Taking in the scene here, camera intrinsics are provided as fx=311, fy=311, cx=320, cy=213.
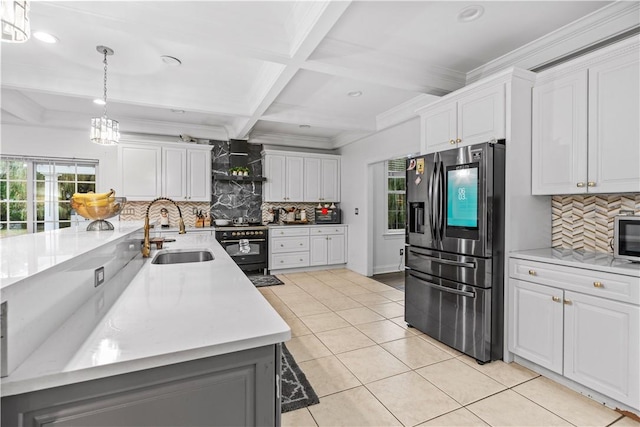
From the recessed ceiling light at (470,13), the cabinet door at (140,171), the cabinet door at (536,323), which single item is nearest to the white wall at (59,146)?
the cabinet door at (140,171)

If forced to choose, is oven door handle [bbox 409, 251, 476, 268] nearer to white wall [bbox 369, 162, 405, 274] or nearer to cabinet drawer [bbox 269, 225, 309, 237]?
white wall [bbox 369, 162, 405, 274]

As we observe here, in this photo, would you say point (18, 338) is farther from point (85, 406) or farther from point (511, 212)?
point (511, 212)

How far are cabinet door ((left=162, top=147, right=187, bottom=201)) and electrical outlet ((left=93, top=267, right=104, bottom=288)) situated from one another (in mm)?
4171

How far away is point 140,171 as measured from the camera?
16.7 ft

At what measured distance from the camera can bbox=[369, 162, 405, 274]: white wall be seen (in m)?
5.89

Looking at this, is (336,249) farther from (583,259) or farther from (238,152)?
(583,259)

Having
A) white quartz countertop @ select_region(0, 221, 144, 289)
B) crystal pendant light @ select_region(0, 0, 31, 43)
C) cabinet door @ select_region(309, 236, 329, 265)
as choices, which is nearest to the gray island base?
white quartz countertop @ select_region(0, 221, 144, 289)

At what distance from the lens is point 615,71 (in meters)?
2.07

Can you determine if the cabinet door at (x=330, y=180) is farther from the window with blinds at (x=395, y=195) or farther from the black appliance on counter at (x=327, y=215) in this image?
the window with blinds at (x=395, y=195)

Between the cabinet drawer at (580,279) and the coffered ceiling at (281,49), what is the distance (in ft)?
5.60

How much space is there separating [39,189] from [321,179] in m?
4.67

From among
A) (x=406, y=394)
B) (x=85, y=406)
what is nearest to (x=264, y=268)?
(x=406, y=394)

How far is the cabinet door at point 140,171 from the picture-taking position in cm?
498

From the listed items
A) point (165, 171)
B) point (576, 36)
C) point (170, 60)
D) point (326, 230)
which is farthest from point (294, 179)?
point (576, 36)
